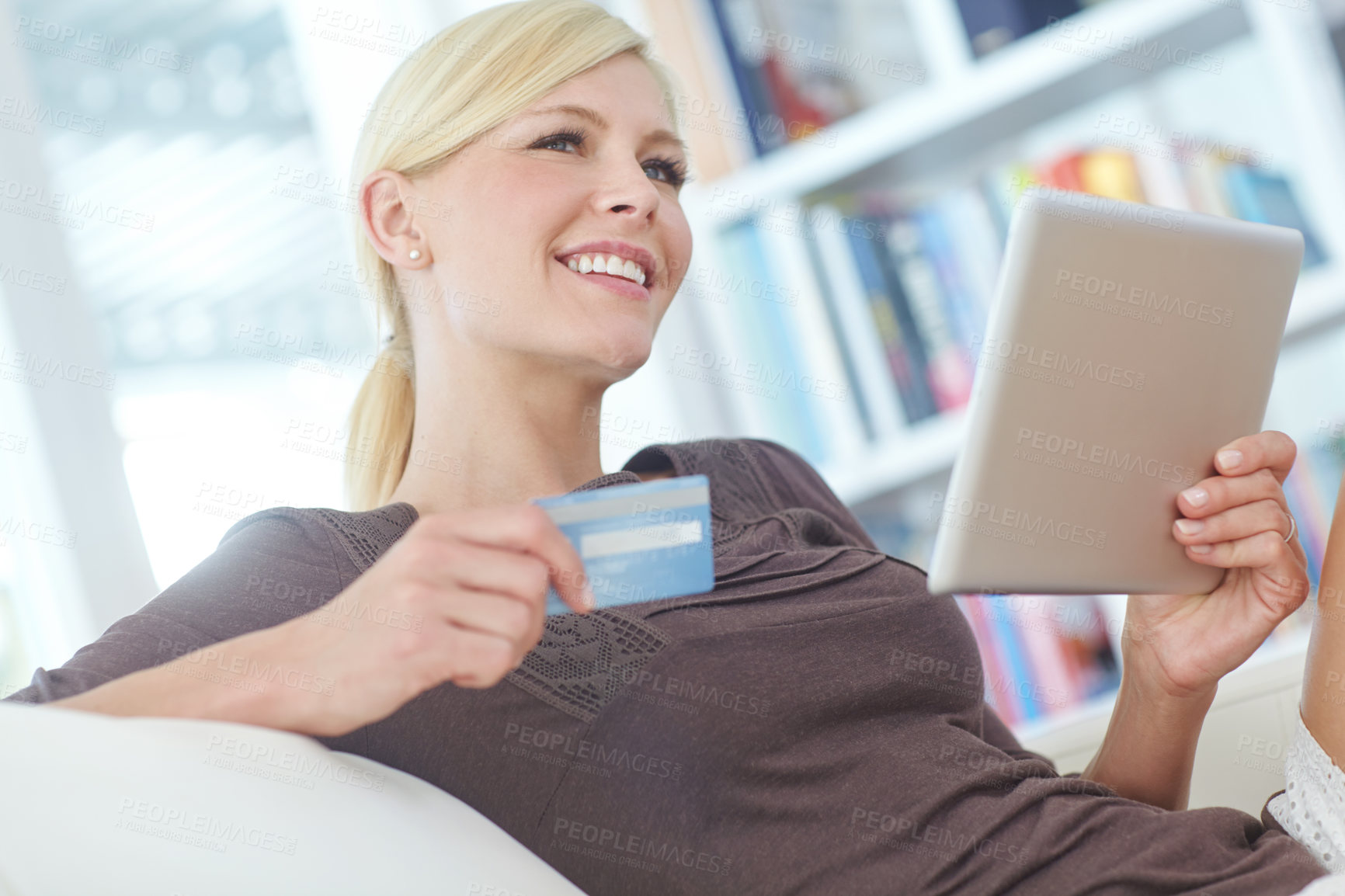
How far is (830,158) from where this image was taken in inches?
76.8

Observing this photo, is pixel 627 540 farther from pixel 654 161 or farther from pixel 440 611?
pixel 654 161

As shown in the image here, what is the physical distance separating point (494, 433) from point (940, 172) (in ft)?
3.87

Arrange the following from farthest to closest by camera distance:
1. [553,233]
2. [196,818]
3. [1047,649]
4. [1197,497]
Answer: [1047,649] → [553,233] → [1197,497] → [196,818]

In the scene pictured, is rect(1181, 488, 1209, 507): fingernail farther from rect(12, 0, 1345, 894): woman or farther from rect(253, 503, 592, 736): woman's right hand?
rect(253, 503, 592, 736): woman's right hand

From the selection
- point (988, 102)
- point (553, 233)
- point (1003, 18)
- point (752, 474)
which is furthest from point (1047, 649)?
point (553, 233)

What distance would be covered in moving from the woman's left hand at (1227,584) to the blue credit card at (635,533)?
0.47 metres

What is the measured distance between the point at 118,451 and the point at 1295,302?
171cm

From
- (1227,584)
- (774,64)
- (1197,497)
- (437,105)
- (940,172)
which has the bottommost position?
(1227,584)

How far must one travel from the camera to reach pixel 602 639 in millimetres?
922

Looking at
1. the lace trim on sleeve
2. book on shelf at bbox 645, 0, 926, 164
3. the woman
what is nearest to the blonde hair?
the woman

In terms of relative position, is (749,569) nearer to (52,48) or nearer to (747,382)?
(747,382)

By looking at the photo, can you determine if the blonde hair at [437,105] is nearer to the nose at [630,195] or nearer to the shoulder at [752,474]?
the nose at [630,195]

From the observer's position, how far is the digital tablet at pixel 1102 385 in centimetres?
80

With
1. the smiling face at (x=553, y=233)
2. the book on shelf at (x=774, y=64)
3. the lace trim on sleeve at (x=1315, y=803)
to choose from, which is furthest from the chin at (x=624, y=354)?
the book on shelf at (x=774, y=64)
